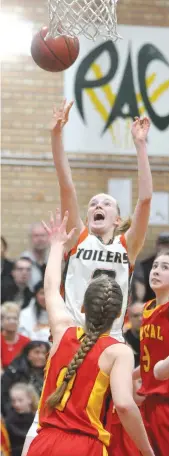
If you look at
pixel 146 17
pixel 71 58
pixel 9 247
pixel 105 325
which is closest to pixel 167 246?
pixel 9 247

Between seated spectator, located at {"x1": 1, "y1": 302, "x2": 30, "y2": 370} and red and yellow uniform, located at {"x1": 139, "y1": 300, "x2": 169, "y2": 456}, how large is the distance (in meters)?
3.22

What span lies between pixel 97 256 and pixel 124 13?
6970 millimetres

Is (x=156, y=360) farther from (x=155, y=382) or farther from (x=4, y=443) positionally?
(x=4, y=443)

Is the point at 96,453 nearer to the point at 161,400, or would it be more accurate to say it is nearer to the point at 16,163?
the point at 161,400

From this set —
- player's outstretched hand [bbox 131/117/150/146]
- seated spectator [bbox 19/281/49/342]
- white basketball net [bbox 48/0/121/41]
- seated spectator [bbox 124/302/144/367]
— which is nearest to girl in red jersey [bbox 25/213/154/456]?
player's outstretched hand [bbox 131/117/150/146]

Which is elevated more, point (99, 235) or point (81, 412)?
point (99, 235)

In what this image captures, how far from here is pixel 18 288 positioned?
29.8ft

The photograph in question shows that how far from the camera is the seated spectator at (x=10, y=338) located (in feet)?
26.1

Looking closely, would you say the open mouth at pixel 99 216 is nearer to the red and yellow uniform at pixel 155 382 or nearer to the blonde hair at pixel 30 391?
the red and yellow uniform at pixel 155 382

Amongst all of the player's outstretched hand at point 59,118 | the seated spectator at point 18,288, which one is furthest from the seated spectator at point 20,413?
the player's outstretched hand at point 59,118

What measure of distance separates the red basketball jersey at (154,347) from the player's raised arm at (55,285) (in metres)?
1.10

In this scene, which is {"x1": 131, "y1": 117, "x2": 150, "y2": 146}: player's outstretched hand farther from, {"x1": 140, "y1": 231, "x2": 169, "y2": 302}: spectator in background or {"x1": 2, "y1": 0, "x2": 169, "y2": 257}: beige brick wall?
{"x1": 2, "y1": 0, "x2": 169, "y2": 257}: beige brick wall

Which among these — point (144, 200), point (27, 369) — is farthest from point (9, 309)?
point (144, 200)

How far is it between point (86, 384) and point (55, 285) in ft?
1.58
